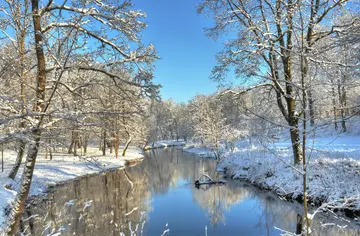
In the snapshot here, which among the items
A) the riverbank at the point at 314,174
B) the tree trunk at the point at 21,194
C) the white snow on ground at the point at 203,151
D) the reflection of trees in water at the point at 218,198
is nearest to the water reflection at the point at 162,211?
the reflection of trees in water at the point at 218,198

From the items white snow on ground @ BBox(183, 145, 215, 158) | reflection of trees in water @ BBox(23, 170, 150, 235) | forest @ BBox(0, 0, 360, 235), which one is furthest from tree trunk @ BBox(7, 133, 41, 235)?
white snow on ground @ BBox(183, 145, 215, 158)

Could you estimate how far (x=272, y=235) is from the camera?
8.88 metres

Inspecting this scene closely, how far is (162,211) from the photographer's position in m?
12.2

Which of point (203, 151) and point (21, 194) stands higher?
point (21, 194)

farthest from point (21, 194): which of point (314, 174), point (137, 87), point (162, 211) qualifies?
point (314, 174)

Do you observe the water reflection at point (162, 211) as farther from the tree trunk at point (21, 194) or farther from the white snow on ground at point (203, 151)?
the white snow on ground at point (203, 151)

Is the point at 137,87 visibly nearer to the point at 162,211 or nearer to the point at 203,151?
the point at 162,211

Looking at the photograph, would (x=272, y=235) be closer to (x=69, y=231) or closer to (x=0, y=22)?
(x=69, y=231)

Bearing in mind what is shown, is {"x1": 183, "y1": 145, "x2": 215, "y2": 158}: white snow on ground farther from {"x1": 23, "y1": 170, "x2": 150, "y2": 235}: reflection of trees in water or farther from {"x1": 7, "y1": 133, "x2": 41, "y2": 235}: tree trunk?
{"x1": 7, "y1": 133, "x2": 41, "y2": 235}: tree trunk

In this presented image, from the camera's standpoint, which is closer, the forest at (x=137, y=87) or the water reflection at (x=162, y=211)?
the forest at (x=137, y=87)

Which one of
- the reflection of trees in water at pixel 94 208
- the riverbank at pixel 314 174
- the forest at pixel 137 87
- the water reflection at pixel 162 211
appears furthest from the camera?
the riverbank at pixel 314 174

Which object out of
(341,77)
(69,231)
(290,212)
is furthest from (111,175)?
(341,77)

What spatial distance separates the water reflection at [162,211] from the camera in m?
9.52

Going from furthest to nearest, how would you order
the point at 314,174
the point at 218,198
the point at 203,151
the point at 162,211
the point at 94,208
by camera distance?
the point at 203,151 < the point at 218,198 < the point at 94,208 < the point at 162,211 < the point at 314,174
